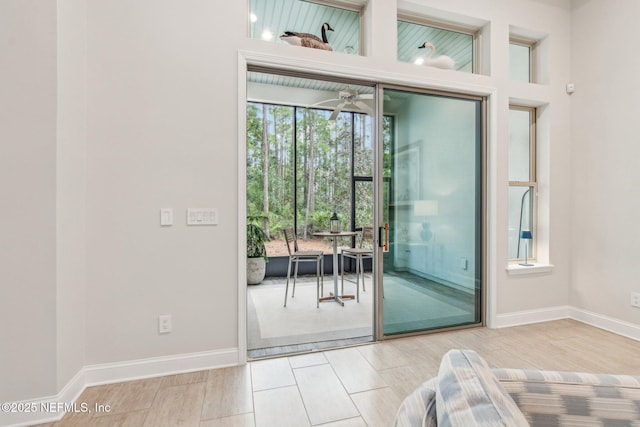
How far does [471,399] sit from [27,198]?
230 centimetres

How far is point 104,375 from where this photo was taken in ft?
7.00

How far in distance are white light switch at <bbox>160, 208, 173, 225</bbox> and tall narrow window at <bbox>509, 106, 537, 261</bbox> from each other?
136 inches

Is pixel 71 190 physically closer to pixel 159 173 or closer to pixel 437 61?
pixel 159 173

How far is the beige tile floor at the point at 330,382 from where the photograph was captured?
1.79m

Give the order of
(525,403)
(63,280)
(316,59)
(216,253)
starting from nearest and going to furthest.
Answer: (525,403)
(63,280)
(216,253)
(316,59)

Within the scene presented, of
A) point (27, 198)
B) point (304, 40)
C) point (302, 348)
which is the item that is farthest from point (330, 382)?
point (304, 40)

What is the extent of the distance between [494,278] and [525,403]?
8.72 ft

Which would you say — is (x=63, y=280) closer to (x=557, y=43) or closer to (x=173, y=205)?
(x=173, y=205)

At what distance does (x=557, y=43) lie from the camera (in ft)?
11.2

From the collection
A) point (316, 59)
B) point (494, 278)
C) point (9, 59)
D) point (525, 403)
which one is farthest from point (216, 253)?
point (494, 278)

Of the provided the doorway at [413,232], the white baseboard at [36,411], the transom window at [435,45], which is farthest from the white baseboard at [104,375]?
the transom window at [435,45]

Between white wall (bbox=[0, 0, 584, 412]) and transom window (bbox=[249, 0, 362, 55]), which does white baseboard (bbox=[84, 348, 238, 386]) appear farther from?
transom window (bbox=[249, 0, 362, 55])

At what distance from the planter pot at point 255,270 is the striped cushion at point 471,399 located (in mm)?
4610

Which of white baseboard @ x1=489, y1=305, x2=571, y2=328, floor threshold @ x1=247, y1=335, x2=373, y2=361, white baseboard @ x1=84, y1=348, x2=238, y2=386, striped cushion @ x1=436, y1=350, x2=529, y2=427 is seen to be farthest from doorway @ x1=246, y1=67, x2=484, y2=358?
striped cushion @ x1=436, y1=350, x2=529, y2=427
